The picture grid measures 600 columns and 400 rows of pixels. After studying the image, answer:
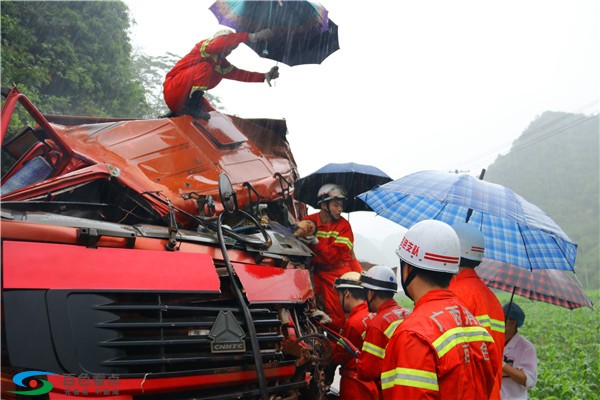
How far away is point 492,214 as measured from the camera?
327 centimetres

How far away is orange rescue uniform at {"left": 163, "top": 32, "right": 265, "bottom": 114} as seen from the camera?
455 centimetres

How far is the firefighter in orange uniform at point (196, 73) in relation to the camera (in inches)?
179

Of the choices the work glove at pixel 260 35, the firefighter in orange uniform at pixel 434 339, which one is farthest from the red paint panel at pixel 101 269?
the work glove at pixel 260 35

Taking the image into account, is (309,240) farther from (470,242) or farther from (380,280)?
(470,242)

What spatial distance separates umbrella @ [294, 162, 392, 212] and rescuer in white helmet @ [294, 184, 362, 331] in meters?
0.18

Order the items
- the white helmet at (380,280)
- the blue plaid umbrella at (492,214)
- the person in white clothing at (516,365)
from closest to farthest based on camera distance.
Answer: the blue plaid umbrella at (492,214) → the white helmet at (380,280) → the person in white clothing at (516,365)

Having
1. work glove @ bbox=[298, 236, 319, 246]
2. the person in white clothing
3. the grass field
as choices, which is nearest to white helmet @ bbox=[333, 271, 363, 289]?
work glove @ bbox=[298, 236, 319, 246]

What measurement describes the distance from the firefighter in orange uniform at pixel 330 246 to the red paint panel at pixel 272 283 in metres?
1.03

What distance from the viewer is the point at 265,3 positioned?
4.64 metres

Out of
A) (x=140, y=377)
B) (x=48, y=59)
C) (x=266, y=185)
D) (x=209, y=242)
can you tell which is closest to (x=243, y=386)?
(x=140, y=377)

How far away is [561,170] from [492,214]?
75.8m

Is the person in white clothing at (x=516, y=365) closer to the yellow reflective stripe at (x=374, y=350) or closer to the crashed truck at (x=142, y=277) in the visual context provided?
the yellow reflective stripe at (x=374, y=350)

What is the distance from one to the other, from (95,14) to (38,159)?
1444 centimetres

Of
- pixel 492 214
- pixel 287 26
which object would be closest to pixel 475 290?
pixel 492 214
